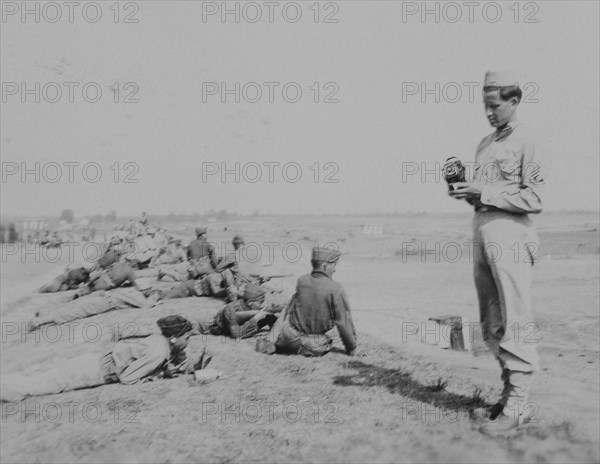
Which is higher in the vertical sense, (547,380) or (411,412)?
(411,412)

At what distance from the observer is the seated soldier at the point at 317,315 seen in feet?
21.7

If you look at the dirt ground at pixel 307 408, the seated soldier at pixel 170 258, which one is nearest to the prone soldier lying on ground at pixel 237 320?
the dirt ground at pixel 307 408

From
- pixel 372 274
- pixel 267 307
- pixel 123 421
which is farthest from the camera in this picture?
pixel 372 274

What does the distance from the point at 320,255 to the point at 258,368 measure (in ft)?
5.36

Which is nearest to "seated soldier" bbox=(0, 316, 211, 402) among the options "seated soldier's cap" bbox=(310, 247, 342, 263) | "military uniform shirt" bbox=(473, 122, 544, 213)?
"seated soldier's cap" bbox=(310, 247, 342, 263)

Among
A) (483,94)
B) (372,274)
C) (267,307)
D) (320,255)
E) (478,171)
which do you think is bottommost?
(372,274)

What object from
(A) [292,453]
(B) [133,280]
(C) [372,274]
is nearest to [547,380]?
(A) [292,453]

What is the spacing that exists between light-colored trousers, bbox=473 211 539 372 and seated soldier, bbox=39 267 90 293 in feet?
45.8

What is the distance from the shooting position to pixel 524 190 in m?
3.70

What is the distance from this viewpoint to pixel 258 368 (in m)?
Answer: 6.46

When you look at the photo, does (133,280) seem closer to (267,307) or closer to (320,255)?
(267,307)

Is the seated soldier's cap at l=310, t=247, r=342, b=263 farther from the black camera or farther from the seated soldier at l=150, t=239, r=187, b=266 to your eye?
the seated soldier at l=150, t=239, r=187, b=266

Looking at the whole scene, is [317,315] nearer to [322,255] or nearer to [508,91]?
[322,255]

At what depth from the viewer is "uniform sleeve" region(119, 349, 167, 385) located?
595 cm
